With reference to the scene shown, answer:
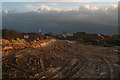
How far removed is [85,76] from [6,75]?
4536mm

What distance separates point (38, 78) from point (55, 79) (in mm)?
919

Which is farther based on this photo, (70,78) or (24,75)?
(24,75)

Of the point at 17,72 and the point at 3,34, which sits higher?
the point at 3,34

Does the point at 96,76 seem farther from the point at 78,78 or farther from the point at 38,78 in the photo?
the point at 38,78

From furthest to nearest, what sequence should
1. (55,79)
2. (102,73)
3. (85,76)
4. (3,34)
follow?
(3,34) → (102,73) → (85,76) → (55,79)

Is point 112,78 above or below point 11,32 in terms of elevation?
below

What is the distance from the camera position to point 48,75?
7.01 m

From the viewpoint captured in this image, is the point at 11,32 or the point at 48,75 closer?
the point at 48,75

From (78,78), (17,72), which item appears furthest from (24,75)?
(78,78)

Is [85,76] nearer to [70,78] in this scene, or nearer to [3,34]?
[70,78]

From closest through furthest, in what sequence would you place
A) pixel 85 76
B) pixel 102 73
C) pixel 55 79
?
pixel 55 79
pixel 85 76
pixel 102 73

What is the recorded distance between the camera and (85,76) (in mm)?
6859

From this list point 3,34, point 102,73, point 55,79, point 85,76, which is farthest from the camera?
point 3,34

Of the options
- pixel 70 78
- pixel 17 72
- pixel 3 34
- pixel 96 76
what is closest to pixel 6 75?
pixel 17 72
